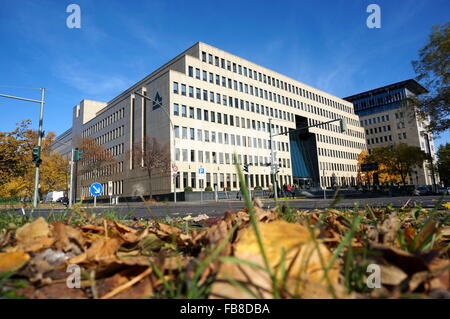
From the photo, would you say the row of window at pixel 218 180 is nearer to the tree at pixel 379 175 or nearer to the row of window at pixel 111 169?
the row of window at pixel 111 169

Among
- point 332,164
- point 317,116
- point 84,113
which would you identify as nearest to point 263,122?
point 317,116

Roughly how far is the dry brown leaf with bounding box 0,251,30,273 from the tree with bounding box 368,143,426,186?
56.5 meters

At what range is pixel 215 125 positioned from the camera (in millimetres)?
49281

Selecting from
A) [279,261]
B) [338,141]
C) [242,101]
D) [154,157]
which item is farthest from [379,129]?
[279,261]

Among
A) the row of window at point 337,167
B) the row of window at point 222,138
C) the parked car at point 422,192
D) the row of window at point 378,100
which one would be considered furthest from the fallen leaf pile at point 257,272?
the row of window at point 378,100

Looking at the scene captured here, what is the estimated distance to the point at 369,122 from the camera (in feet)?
301

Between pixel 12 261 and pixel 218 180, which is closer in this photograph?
pixel 12 261

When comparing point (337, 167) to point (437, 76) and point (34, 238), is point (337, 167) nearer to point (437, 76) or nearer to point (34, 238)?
point (437, 76)

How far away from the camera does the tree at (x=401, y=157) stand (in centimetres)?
4869

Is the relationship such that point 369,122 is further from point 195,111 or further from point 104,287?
point 104,287

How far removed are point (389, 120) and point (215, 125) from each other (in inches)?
2580

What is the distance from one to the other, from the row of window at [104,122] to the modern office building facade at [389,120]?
7460cm

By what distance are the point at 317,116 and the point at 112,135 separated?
163 ft

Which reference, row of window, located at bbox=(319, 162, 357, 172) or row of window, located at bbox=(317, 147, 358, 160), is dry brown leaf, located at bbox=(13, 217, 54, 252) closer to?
row of window, located at bbox=(317, 147, 358, 160)
